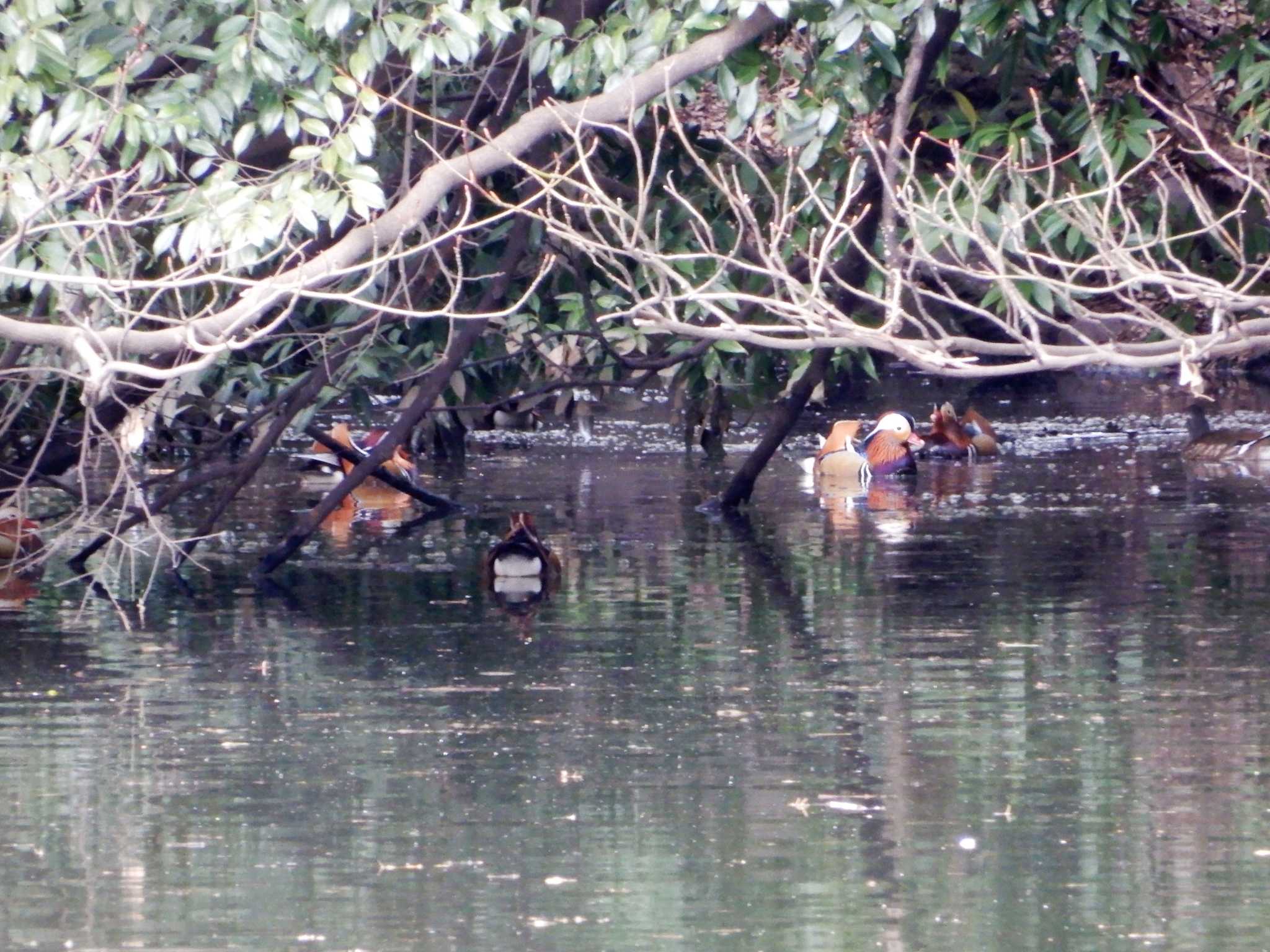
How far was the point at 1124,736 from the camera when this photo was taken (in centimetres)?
787

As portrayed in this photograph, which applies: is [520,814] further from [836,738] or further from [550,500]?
[550,500]

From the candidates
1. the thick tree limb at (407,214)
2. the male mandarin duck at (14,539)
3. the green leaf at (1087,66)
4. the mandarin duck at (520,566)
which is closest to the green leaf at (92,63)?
the thick tree limb at (407,214)

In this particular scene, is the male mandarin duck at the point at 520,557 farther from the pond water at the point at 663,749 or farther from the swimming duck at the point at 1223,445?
the swimming duck at the point at 1223,445

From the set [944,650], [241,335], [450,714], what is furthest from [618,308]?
[450,714]

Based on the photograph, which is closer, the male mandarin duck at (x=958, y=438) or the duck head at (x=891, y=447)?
the duck head at (x=891, y=447)

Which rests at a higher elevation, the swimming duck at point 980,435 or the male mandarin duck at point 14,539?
the swimming duck at point 980,435

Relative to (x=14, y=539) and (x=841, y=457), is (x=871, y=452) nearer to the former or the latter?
(x=841, y=457)

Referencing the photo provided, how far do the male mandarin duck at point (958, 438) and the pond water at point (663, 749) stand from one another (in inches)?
217

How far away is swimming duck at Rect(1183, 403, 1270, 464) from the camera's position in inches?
712

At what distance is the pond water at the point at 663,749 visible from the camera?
590 centimetres

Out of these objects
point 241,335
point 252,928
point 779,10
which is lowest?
point 252,928

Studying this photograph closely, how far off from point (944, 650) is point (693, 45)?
2.91 m

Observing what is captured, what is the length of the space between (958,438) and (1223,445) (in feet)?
7.79

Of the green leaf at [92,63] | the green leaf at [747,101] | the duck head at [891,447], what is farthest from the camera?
the duck head at [891,447]
